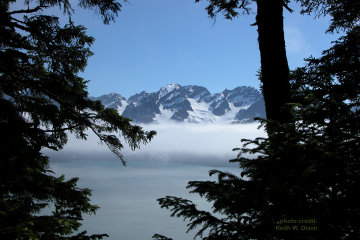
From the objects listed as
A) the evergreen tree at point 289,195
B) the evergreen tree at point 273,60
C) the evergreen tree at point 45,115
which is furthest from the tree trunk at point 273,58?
the evergreen tree at point 45,115

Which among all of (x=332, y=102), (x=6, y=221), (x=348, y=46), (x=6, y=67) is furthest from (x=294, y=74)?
(x=6, y=221)

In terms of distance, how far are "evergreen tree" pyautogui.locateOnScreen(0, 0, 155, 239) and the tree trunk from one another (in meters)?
3.47

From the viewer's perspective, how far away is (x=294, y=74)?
8.60 meters

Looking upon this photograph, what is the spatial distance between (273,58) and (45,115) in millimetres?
4433

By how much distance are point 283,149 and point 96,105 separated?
5.60m

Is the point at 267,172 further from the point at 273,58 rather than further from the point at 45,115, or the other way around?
the point at 45,115

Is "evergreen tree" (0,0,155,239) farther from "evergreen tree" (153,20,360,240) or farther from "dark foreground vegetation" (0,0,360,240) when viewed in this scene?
"evergreen tree" (153,20,360,240)

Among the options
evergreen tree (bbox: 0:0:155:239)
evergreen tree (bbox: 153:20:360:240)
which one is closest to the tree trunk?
evergreen tree (bbox: 153:20:360:240)

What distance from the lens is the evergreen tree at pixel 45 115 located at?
339 centimetres

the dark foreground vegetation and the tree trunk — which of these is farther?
the tree trunk

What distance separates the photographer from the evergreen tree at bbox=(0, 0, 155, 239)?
3.39m

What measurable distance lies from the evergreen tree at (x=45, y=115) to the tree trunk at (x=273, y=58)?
3.47 metres

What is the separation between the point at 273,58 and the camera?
425cm

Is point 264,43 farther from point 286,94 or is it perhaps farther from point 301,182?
point 301,182
